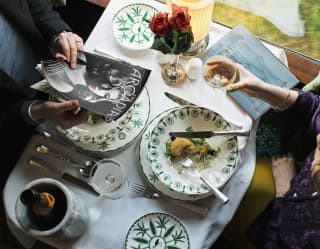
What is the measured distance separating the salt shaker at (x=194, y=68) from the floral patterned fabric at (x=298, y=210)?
0.25 metres

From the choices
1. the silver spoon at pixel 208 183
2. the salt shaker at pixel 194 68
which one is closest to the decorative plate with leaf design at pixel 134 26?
the salt shaker at pixel 194 68

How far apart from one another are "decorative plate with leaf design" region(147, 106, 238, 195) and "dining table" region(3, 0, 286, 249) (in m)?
0.03

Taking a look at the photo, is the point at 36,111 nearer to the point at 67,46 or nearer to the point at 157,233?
the point at 67,46

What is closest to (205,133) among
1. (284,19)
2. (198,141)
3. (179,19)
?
(198,141)

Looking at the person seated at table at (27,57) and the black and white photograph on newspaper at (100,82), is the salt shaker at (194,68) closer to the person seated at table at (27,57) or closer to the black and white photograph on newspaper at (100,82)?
the black and white photograph on newspaper at (100,82)

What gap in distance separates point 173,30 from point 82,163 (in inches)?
14.9

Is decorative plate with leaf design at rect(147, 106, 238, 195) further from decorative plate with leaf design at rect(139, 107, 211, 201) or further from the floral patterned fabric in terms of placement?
the floral patterned fabric

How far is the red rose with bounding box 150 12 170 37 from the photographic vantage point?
0.99m

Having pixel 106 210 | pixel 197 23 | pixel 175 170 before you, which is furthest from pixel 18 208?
pixel 197 23

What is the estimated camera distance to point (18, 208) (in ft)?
3.10

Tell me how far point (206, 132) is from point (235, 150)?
0.26ft

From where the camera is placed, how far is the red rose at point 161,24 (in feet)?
3.23

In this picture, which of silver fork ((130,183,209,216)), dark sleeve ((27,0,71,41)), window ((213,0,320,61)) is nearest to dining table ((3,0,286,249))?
silver fork ((130,183,209,216))

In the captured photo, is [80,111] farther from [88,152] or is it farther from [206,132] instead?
[206,132]
